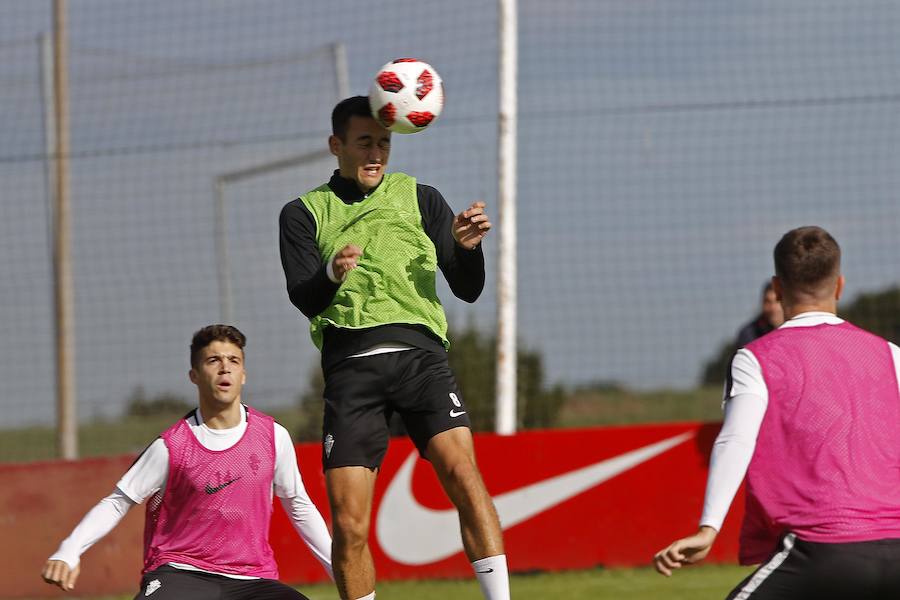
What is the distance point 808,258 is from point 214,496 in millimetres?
2501

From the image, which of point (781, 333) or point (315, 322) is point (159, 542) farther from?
point (781, 333)

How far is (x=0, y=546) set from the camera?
9422 mm

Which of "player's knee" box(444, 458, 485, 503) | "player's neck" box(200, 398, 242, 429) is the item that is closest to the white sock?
"player's knee" box(444, 458, 485, 503)

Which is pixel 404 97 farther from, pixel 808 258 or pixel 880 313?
pixel 880 313

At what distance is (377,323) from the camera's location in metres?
5.30

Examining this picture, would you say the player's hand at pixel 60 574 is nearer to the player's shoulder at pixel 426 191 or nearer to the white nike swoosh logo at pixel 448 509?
the player's shoulder at pixel 426 191

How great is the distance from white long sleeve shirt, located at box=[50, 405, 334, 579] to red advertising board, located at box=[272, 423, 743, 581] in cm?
400

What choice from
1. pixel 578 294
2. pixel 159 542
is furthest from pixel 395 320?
pixel 578 294

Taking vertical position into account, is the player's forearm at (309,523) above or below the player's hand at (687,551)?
below

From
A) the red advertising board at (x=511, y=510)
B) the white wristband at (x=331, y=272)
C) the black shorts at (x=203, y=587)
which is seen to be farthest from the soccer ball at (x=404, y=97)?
the red advertising board at (x=511, y=510)

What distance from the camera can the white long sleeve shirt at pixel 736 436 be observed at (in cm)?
378

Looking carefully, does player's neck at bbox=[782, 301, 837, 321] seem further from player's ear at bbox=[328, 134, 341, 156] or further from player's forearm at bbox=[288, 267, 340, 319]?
player's ear at bbox=[328, 134, 341, 156]

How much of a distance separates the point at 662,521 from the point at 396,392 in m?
4.62

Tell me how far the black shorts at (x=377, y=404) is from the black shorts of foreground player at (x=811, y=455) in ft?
5.35
